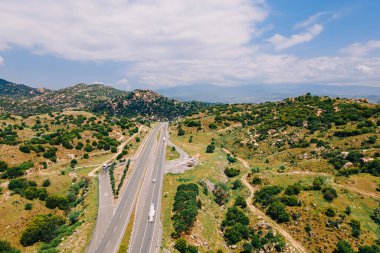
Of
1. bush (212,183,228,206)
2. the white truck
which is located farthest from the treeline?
bush (212,183,228,206)

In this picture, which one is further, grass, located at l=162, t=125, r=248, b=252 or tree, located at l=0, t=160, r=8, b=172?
tree, located at l=0, t=160, r=8, b=172

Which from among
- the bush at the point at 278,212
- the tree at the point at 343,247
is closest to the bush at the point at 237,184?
the bush at the point at 278,212

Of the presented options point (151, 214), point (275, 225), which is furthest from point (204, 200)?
point (275, 225)

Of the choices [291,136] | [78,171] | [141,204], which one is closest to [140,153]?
[78,171]

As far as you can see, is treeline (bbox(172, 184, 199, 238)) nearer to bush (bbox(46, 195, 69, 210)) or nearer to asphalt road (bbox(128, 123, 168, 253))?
asphalt road (bbox(128, 123, 168, 253))

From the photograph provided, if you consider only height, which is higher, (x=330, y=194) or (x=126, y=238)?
(x=330, y=194)

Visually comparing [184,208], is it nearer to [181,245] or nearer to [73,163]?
[181,245]

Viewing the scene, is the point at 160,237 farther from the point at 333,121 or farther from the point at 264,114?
the point at 264,114
